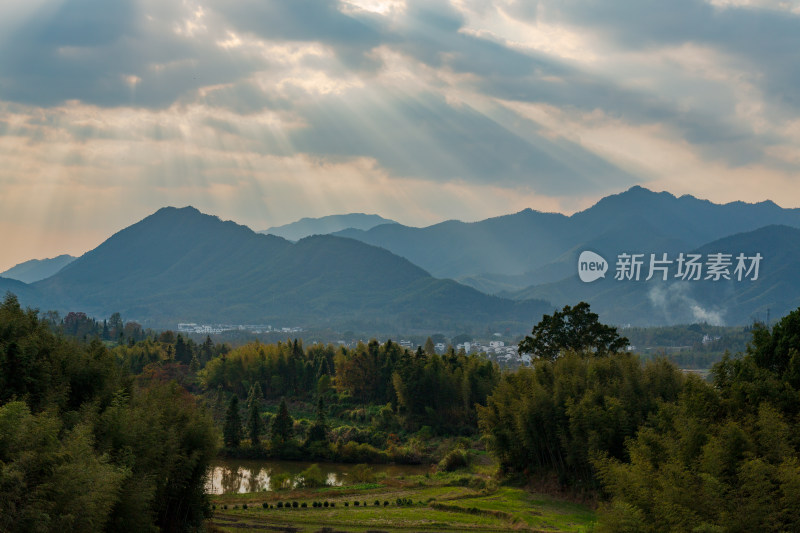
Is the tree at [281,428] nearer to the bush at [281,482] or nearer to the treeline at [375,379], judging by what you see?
the bush at [281,482]

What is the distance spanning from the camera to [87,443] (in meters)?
12.2

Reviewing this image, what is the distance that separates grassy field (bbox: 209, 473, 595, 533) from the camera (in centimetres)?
2230

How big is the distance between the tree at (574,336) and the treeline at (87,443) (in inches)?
948

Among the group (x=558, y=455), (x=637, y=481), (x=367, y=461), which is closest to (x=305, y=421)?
(x=367, y=461)

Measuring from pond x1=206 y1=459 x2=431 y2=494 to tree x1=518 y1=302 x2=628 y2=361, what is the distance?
1081 centimetres

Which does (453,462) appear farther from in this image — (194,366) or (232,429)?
(194,366)

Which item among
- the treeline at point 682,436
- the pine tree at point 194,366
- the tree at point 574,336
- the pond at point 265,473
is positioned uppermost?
the tree at point 574,336

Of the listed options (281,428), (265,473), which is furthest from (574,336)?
(281,428)

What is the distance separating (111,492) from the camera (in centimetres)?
1199

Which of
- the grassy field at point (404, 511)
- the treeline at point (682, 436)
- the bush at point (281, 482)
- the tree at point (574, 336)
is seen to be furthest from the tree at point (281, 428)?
the treeline at point (682, 436)

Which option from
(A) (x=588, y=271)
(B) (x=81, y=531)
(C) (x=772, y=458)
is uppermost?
(A) (x=588, y=271)

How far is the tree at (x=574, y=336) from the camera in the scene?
3850 centimetres

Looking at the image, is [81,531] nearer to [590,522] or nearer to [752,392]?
[752,392]

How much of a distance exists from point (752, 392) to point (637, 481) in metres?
4.11
